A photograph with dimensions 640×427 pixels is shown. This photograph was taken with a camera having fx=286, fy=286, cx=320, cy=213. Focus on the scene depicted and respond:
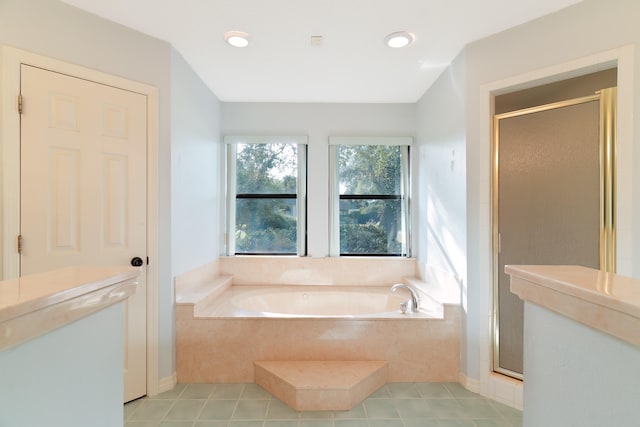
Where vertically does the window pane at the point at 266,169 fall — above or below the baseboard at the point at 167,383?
above

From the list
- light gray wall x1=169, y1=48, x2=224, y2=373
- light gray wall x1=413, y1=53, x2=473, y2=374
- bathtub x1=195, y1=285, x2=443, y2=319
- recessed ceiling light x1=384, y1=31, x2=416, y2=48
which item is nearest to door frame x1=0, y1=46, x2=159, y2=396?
light gray wall x1=169, y1=48, x2=224, y2=373

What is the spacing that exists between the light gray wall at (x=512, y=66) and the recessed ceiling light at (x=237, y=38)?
1.58m

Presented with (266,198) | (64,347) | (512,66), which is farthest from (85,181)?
(512,66)

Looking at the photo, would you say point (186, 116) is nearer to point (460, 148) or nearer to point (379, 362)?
point (460, 148)

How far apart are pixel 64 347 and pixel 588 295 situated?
117cm

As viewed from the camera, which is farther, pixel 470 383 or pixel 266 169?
pixel 266 169

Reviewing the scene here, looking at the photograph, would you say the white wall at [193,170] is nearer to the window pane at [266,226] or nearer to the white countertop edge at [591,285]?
the window pane at [266,226]

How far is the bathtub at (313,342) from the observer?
2.14 m

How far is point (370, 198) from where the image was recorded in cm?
325

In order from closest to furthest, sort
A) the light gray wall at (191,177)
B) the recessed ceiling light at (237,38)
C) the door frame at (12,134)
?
the door frame at (12,134), the recessed ceiling light at (237,38), the light gray wall at (191,177)

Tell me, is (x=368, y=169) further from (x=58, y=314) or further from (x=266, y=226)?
(x=58, y=314)

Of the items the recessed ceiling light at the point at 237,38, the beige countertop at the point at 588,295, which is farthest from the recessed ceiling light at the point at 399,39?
the beige countertop at the point at 588,295

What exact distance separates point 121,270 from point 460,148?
87.2 inches

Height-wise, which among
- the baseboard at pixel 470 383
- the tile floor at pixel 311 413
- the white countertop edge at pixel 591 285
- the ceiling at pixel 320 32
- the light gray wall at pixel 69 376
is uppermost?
the ceiling at pixel 320 32
